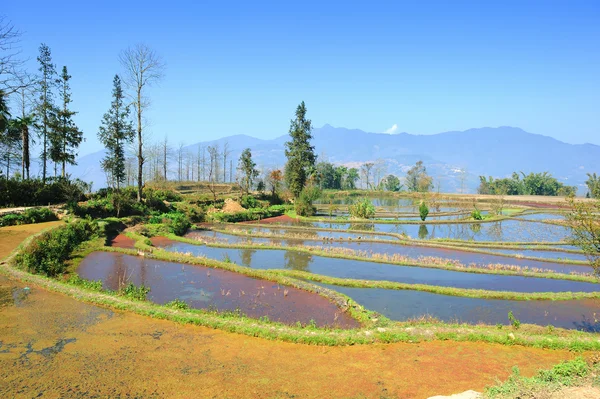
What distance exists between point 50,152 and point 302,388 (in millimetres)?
38837

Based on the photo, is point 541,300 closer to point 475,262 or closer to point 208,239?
point 475,262

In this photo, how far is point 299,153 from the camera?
56906 mm

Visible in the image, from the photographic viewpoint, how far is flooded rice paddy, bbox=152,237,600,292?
17719mm

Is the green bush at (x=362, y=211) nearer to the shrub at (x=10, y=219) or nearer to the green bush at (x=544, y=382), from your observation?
the shrub at (x=10, y=219)

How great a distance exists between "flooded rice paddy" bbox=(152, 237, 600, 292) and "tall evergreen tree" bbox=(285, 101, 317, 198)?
30.8 m

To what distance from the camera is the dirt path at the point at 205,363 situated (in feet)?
25.3

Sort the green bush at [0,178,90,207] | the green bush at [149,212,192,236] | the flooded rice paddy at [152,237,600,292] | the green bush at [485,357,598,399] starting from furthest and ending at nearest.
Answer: the green bush at [149,212,192,236] < the green bush at [0,178,90,207] < the flooded rice paddy at [152,237,600,292] < the green bush at [485,357,598,399]

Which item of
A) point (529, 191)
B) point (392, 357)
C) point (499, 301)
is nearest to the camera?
point (392, 357)

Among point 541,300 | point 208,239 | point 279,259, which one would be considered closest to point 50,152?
point 208,239

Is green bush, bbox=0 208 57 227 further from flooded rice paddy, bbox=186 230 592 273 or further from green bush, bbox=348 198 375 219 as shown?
green bush, bbox=348 198 375 219

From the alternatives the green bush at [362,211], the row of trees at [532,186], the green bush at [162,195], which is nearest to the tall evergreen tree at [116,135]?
the green bush at [162,195]

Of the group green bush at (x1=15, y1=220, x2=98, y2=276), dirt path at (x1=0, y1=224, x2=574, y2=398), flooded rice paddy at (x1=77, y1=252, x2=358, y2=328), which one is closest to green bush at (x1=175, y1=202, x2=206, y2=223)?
green bush at (x1=15, y1=220, x2=98, y2=276)

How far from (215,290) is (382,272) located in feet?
29.3

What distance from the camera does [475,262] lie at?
22344 mm
